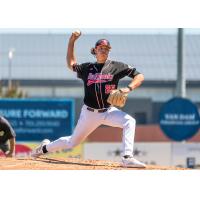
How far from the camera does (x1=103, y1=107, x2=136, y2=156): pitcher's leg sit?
10.8 meters

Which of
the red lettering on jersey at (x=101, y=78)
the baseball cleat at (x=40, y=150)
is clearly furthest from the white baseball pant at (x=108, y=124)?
the baseball cleat at (x=40, y=150)

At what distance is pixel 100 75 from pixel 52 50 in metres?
39.1

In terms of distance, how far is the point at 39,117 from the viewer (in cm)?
2912

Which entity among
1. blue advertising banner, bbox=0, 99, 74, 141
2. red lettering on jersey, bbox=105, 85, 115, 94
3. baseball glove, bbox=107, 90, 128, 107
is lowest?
blue advertising banner, bbox=0, 99, 74, 141

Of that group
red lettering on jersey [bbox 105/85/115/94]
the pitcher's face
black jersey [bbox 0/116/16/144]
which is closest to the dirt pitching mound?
→ red lettering on jersey [bbox 105/85/115/94]

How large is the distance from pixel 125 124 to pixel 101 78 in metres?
0.68

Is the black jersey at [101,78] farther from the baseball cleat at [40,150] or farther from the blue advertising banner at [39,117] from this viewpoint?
the blue advertising banner at [39,117]

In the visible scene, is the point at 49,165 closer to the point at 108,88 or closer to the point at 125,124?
the point at 125,124

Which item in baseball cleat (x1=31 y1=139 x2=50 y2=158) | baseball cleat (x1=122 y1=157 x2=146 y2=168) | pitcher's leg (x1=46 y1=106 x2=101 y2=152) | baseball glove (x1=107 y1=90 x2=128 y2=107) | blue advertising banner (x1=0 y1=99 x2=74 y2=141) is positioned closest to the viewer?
baseball glove (x1=107 y1=90 x2=128 y2=107)

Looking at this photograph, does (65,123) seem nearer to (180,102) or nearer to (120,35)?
(180,102)

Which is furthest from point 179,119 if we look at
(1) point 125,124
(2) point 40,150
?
(1) point 125,124

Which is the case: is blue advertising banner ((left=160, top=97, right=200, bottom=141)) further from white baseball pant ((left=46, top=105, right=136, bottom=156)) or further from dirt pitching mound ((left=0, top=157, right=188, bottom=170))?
white baseball pant ((left=46, top=105, right=136, bottom=156))

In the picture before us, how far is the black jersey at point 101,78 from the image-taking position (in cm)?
1088

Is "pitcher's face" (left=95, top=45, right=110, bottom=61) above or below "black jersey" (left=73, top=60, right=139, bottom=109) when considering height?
above
